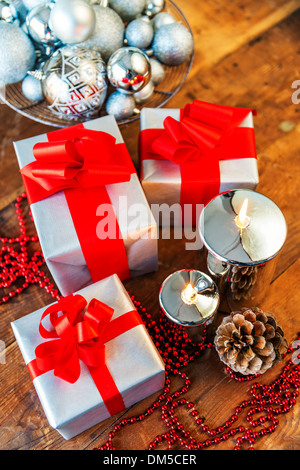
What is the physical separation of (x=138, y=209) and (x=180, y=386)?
0.28 meters

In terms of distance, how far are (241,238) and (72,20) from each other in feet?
1.54

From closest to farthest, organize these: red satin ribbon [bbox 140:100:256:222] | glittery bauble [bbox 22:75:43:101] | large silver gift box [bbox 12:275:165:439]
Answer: large silver gift box [bbox 12:275:165:439] → red satin ribbon [bbox 140:100:256:222] → glittery bauble [bbox 22:75:43:101]

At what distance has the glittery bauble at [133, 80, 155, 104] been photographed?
83cm

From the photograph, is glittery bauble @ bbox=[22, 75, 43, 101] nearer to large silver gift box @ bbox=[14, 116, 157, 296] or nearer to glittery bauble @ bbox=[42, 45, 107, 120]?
glittery bauble @ bbox=[42, 45, 107, 120]

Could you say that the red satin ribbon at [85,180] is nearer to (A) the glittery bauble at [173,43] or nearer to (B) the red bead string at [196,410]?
(B) the red bead string at [196,410]

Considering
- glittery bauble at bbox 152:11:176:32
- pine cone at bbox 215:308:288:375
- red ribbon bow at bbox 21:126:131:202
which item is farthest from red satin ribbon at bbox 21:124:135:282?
glittery bauble at bbox 152:11:176:32

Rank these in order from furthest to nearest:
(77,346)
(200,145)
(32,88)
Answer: (32,88), (200,145), (77,346)

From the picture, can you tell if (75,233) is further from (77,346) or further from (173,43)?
(173,43)

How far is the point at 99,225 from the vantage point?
2.18ft

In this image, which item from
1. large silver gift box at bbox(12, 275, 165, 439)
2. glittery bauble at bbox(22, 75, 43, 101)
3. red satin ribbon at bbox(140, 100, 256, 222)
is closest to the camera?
large silver gift box at bbox(12, 275, 165, 439)

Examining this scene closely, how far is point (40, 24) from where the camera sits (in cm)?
80

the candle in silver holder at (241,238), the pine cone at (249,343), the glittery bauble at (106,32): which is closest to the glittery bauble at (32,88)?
the glittery bauble at (106,32)

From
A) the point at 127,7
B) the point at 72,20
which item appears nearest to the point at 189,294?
the point at 72,20

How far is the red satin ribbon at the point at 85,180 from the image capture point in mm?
661
